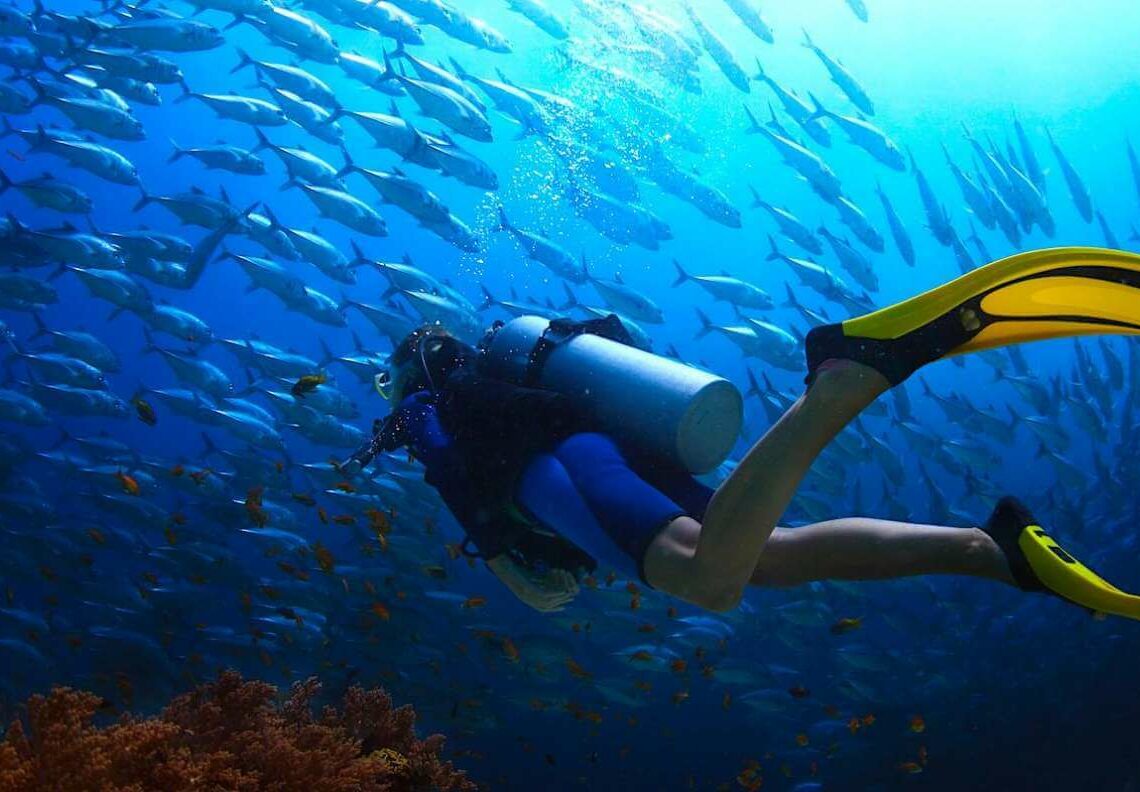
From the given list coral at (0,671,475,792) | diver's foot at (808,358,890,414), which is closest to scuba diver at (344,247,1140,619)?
diver's foot at (808,358,890,414)

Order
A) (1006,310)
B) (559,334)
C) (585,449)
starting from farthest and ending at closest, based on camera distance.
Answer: (559,334) < (585,449) < (1006,310)

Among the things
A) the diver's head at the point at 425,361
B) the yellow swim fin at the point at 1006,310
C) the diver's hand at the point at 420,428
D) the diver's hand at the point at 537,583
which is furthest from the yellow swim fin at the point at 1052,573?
the diver's head at the point at 425,361

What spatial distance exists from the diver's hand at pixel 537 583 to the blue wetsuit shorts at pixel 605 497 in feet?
1.39

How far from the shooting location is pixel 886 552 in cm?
229

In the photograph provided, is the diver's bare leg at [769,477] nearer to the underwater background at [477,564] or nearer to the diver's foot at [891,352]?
the diver's foot at [891,352]

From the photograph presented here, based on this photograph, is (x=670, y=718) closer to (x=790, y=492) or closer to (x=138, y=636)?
(x=138, y=636)

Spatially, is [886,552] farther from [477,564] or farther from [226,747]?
[477,564]

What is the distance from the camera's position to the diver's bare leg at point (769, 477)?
6.56 ft

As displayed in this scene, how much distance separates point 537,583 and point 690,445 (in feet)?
3.19

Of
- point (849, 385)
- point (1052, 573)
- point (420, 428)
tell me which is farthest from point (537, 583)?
point (1052, 573)

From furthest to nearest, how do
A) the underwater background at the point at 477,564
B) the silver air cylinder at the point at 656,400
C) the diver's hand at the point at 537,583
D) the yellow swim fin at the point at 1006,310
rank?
the underwater background at the point at 477,564, the diver's hand at the point at 537,583, the silver air cylinder at the point at 656,400, the yellow swim fin at the point at 1006,310

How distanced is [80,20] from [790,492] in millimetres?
12394

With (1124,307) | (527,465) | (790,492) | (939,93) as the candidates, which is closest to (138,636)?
(527,465)

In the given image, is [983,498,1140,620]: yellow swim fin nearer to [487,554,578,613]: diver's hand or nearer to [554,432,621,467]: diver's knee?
[554,432,621,467]: diver's knee
